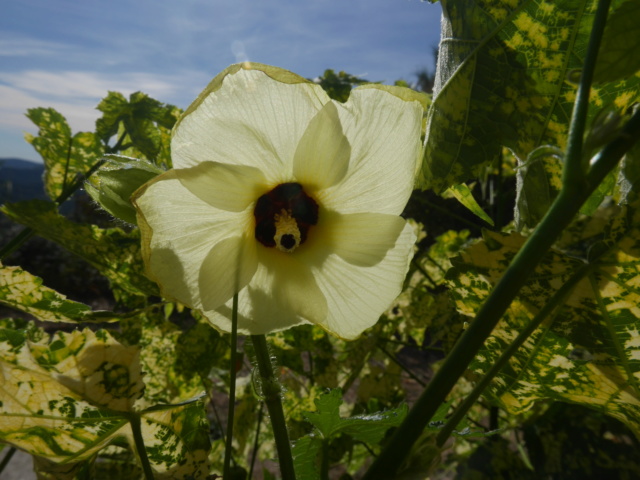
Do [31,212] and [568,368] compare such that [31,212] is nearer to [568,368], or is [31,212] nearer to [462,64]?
[462,64]

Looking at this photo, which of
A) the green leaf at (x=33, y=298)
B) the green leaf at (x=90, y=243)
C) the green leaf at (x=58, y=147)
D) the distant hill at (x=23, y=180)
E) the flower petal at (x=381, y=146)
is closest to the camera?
the flower petal at (x=381, y=146)

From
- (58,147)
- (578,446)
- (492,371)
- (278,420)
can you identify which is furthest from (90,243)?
(578,446)

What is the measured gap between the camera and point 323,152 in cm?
43

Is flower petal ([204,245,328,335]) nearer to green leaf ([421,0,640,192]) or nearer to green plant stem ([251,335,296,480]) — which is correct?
green plant stem ([251,335,296,480])

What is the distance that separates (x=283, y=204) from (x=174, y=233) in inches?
4.6

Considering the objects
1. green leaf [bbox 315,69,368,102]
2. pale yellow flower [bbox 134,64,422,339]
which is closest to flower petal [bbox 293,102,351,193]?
pale yellow flower [bbox 134,64,422,339]

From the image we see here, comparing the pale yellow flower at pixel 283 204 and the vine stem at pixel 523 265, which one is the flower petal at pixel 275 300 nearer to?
the pale yellow flower at pixel 283 204

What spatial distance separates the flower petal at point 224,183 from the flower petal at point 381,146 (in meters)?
0.08

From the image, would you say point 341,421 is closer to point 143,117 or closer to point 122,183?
point 122,183

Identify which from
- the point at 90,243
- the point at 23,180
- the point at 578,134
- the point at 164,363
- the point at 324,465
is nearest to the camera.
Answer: the point at 578,134

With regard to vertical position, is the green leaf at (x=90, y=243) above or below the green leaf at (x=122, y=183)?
below

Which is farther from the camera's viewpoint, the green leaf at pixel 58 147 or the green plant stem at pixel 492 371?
the green leaf at pixel 58 147

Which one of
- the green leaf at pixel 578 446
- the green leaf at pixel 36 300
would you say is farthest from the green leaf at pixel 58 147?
the green leaf at pixel 578 446

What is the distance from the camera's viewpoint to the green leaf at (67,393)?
1.45 ft
